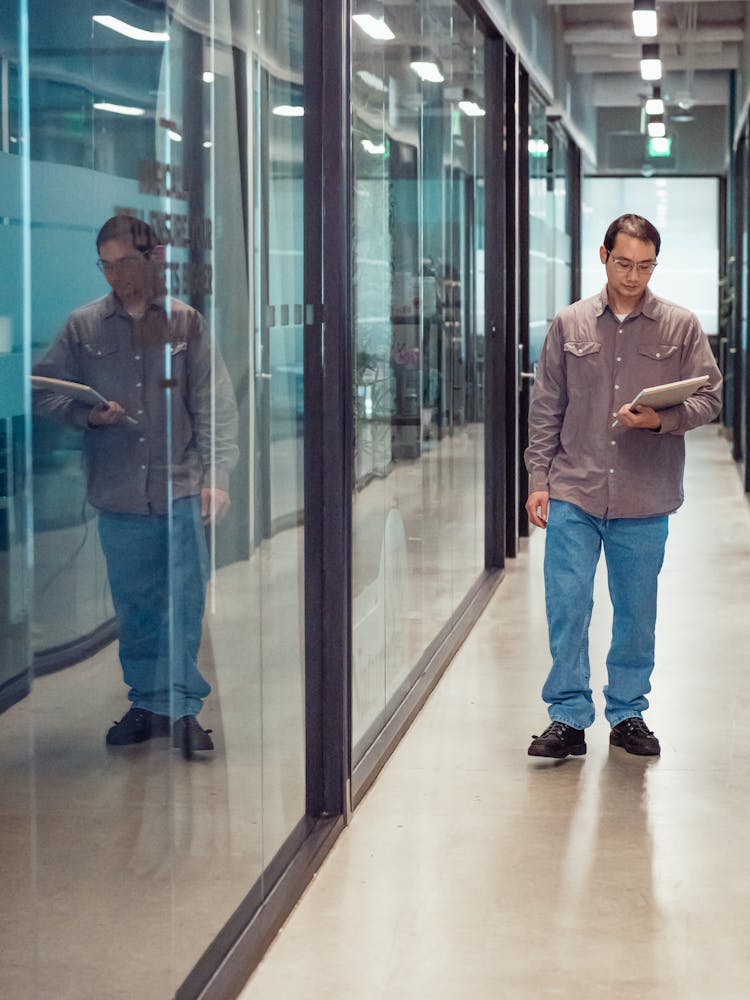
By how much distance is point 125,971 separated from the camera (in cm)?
238

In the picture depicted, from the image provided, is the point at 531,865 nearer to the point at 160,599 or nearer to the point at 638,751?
the point at 638,751

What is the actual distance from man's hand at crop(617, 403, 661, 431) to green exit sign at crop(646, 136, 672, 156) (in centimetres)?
1482

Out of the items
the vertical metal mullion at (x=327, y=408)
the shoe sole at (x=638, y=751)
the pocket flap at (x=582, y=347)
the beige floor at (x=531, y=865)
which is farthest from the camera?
the shoe sole at (x=638, y=751)

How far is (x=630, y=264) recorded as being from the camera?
179 inches

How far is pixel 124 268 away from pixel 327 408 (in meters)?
1.63

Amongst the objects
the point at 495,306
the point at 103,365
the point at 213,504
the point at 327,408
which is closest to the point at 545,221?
the point at 495,306

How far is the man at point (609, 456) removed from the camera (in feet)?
15.0

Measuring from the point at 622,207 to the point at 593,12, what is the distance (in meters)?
6.46

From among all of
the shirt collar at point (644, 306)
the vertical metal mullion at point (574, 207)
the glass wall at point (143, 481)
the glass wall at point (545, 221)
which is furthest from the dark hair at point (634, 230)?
the vertical metal mullion at point (574, 207)

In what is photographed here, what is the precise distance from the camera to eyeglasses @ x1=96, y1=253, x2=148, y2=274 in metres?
2.24

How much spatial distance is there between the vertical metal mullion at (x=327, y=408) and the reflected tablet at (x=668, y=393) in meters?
0.91

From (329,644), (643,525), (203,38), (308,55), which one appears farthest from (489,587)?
(203,38)

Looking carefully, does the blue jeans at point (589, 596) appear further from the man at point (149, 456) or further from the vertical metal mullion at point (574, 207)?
the vertical metal mullion at point (574, 207)

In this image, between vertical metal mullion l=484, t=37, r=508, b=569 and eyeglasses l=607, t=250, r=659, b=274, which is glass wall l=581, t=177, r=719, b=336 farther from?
eyeglasses l=607, t=250, r=659, b=274
